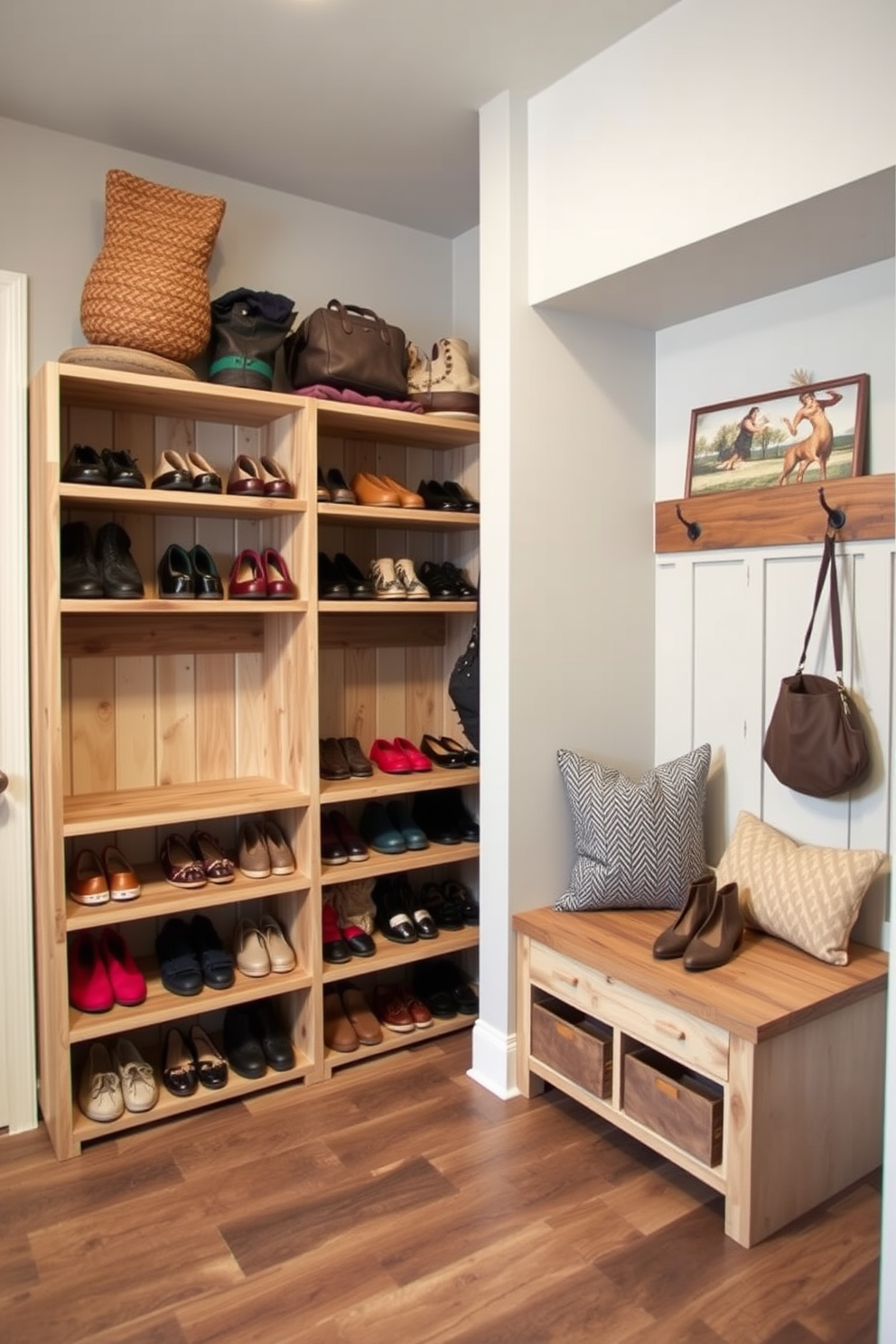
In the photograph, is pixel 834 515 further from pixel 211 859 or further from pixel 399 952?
pixel 211 859

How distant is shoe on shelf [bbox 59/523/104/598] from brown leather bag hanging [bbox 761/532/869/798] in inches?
65.7

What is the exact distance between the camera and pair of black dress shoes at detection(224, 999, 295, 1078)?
2441 millimetres

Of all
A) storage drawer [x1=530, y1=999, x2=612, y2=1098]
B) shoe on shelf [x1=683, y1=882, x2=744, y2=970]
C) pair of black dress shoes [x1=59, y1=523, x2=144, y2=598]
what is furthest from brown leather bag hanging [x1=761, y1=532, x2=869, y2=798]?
pair of black dress shoes [x1=59, y1=523, x2=144, y2=598]

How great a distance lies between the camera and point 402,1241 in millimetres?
1888

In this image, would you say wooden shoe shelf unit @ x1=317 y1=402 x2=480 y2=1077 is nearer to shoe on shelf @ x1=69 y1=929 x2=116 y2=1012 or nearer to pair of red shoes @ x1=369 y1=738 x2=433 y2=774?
pair of red shoes @ x1=369 y1=738 x2=433 y2=774

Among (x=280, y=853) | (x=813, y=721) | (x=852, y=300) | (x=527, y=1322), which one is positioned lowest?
(x=527, y=1322)

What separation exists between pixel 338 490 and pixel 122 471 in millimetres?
593

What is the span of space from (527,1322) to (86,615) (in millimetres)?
1905

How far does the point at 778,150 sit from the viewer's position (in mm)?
1804

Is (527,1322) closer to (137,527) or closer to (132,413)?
(137,527)

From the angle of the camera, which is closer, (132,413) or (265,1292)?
→ (265,1292)

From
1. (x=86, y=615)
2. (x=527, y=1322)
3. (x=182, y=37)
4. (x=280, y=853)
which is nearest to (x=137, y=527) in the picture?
(x=86, y=615)

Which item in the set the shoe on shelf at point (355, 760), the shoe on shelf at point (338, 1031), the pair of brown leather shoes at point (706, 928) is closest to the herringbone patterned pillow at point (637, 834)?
the pair of brown leather shoes at point (706, 928)

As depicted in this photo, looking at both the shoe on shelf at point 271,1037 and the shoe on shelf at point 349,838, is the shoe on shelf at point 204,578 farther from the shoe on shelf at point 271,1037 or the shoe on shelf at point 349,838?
the shoe on shelf at point 271,1037
